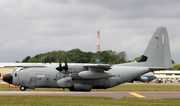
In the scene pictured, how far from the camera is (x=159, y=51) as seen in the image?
35375 mm

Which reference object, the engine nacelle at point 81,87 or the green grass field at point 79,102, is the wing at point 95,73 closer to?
the engine nacelle at point 81,87

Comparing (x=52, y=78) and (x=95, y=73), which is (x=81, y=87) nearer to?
(x=95, y=73)

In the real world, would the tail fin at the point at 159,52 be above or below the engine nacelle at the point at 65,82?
above

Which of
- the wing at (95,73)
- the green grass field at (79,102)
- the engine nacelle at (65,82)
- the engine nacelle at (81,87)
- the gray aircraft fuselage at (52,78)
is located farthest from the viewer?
the engine nacelle at (81,87)

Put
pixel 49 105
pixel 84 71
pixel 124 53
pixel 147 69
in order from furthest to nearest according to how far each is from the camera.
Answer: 1. pixel 124 53
2. pixel 147 69
3. pixel 84 71
4. pixel 49 105

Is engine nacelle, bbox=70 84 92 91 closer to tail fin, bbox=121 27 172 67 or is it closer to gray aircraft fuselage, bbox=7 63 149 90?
gray aircraft fuselage, bbox=7 63 149 90

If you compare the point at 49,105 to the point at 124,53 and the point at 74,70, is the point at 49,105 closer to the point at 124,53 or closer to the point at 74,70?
the point at 74,70

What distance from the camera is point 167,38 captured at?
35438 millimetres

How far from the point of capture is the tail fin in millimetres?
35250

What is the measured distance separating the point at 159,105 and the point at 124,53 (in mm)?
127247

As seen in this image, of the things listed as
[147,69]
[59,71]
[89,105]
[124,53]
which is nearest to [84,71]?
[59,71]

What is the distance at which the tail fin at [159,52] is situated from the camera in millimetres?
35250

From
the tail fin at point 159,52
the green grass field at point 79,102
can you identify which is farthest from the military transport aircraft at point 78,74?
the green grass field at point 79,102

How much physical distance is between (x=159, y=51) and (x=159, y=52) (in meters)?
0.14
